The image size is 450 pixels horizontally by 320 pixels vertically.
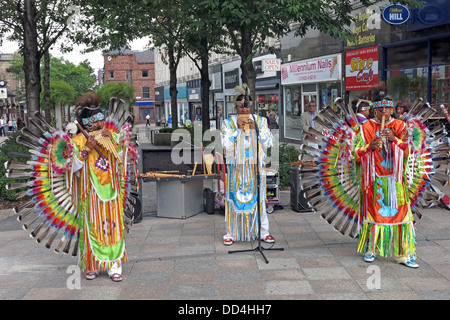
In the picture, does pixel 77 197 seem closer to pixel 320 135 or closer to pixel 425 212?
pixel 320 135

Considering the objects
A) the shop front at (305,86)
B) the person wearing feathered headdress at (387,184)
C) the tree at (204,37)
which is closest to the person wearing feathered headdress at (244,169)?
the person wearing feathered headdress at (387,184)

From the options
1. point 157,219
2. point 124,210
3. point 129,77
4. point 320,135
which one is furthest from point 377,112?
point 129,77

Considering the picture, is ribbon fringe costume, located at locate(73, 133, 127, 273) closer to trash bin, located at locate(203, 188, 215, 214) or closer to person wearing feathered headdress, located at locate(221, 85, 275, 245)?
person wearing feathered headdress, located at locate(221, 85, 275, 245)

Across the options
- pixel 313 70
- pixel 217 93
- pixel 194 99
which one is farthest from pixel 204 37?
pixel 194 99

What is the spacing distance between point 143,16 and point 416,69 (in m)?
8.39

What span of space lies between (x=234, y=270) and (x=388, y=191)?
1.87 meters

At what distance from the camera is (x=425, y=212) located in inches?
335

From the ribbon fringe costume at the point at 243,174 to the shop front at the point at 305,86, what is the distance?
41.7 ft

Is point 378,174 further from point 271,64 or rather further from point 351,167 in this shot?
point 271,64

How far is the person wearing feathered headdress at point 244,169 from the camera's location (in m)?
6.64

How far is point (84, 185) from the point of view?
18.1ft

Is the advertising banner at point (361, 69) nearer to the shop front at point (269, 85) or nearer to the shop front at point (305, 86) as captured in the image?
the shop front at point (305, 86)

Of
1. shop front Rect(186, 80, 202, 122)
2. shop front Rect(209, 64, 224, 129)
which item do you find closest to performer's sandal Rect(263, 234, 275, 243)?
shop front Rect(209, 64, 224, 129)

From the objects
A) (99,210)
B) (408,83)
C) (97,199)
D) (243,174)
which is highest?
(408,83)
